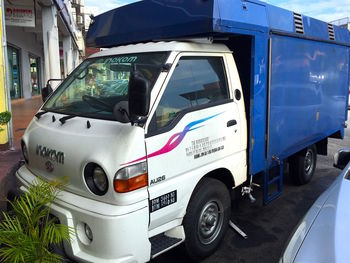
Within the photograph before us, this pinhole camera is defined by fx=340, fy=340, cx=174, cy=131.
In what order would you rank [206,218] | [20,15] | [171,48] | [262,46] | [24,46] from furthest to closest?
[24,46]
[20,15]
[262,46]
[206,218]
[171,48]

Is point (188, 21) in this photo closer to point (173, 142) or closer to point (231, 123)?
point (231, 123)

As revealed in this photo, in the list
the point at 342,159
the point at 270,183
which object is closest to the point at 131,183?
the point at 342,159

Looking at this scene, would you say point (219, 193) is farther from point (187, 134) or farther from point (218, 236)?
point (187, 134)

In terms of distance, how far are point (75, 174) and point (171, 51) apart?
1.40 meters

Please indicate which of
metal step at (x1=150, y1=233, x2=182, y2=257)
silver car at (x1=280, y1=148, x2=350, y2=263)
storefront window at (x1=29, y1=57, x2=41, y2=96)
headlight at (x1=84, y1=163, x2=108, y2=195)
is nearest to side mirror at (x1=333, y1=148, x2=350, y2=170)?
silver car at (x1=280, y1=148, x2=350, y2=263)

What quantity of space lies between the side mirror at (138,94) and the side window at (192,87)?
40 cm

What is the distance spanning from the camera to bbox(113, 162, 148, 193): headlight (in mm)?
2562

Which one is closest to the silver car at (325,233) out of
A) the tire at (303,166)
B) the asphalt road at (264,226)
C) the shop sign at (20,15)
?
the asphalt road at (264,226)

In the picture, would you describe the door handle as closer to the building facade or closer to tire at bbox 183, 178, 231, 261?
tire at bbox 183, 178, 231, 261

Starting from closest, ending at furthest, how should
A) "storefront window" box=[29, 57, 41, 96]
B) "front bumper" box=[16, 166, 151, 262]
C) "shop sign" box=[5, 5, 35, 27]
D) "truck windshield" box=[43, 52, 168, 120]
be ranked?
"front bumper" box=[16, 166, 151, 262]
"truck windshield" box=[43, 52, 168, 120]
"shop sign" box=[5, 5, 35, 27]
"storefront window" box=[29, 57, 41, 96]

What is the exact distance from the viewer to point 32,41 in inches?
822

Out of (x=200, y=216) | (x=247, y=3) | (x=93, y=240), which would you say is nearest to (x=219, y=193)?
(x=200, y=216)

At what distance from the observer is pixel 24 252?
2322mm

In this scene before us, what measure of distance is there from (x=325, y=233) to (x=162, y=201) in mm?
1301
